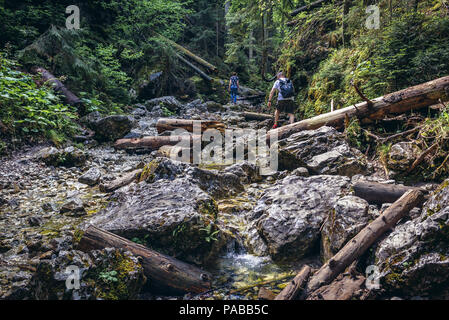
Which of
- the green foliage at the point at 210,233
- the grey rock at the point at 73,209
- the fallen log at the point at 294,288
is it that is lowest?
the fallen log at the point at 294,288

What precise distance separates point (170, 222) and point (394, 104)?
564cm

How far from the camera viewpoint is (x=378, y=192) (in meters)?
3.93

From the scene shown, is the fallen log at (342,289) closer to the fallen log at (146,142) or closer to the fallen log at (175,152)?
the fallen log at (175,152)

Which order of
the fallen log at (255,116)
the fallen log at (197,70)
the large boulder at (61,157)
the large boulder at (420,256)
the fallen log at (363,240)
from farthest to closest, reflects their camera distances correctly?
the fallen log at (197,70)
the fallen log at (255,116)
the large boulder at (61,157)
the fallen log at (363,240)
the large boulder at (420,256)

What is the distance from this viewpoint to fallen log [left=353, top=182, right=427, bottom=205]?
383 centimetres

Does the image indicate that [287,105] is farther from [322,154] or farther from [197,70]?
[197,70]

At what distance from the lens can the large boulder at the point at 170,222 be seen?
3.49 metres

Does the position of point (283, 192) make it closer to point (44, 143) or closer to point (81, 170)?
point (81, 170)

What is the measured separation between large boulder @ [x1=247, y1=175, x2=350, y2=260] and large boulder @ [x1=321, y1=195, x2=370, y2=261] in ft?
0.72

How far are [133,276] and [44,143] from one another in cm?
628

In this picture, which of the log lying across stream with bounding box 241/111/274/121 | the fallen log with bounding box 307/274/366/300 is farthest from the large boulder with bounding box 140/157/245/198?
the log lying across stream with bounding box 241/111/274/121

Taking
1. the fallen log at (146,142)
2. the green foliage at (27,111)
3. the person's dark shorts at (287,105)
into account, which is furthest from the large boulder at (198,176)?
the person's dark shorts at (287,105)

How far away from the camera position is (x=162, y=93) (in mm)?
16188

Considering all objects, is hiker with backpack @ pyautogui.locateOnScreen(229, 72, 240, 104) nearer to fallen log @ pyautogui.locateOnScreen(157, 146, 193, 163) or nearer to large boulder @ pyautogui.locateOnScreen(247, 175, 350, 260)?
fallen log @ pyautogui.locateOnScreen(157, 146, 193, 163)
